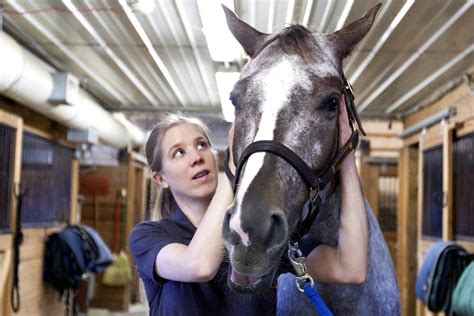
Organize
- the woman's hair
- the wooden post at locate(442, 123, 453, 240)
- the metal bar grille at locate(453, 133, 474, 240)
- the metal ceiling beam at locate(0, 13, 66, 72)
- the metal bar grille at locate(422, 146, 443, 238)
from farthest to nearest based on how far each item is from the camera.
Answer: the metal bar grille at locate(422, 146, 443, 238)
the wooden post at locate(442, 123, 453, 240)
the metal bar grille at locate(453, 133, 474, 240)
the metal ceiling beam at locate(0, 13, 66, 72)
the woman's hair

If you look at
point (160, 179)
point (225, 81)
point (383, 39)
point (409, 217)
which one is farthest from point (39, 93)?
point (409, 217)

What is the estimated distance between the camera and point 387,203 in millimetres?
7836

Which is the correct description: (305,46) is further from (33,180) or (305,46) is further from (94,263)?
(94,263)

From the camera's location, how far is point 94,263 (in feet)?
18.0

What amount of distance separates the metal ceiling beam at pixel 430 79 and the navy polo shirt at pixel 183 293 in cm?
259

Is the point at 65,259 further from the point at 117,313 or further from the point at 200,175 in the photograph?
the point at 200,175

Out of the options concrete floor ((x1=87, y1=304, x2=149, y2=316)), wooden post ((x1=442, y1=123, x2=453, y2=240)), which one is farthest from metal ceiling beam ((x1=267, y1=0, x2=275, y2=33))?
concrete floor ((x1=87, y1=304, x2=149, y2=316))

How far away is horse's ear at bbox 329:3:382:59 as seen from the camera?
1.64m

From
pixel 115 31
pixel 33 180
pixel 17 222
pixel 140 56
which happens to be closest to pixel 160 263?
pixel 115 31

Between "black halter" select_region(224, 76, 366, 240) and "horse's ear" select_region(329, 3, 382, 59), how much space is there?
0.25ft

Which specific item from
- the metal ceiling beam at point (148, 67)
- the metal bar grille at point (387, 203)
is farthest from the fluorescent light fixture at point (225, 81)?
the metal bar grille at point (387, 203)

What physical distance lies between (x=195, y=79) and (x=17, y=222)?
143 cm

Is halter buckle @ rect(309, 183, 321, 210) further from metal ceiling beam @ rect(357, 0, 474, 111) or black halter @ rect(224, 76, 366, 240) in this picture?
metal ceiling beam @ rect(357, 0, 474, 111)

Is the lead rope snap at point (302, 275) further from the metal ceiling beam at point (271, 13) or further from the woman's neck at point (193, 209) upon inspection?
the metal ceiling beam at point (271, 13)
